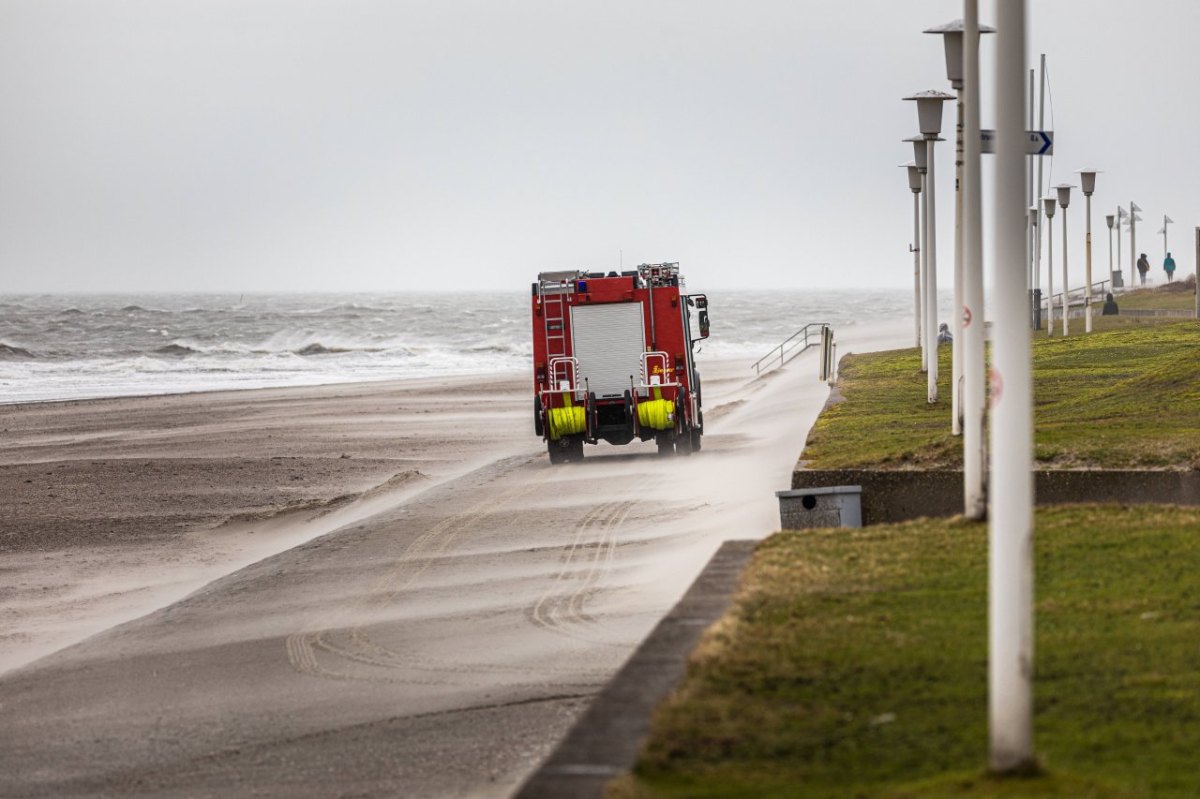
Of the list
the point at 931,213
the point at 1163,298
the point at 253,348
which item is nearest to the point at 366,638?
the point at 931,213

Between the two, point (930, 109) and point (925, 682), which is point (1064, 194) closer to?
point (930, 109)

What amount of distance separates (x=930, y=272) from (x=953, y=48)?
7.73 meters

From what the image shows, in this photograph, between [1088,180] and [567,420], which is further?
[1088,180]

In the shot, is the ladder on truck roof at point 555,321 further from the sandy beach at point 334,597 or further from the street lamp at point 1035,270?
the street lamp at point 1035,270

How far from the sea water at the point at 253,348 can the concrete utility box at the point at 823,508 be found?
3897 centimetres

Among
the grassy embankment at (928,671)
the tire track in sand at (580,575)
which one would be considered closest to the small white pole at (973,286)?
the grassy embankment at (928,671)

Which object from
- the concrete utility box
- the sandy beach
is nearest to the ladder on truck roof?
the sandy beach

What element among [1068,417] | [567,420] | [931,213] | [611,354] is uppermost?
[931,213]

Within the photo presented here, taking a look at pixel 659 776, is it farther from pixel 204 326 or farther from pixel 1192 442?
pixel 204 326

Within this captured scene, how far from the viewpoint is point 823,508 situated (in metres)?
13.8

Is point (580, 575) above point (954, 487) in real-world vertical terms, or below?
below

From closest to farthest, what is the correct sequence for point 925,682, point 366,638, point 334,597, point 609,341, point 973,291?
point 925,682, point 366,638, point 973,291, point 334,597, point 609,341

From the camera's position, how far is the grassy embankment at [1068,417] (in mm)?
14062

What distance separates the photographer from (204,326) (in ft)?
365
